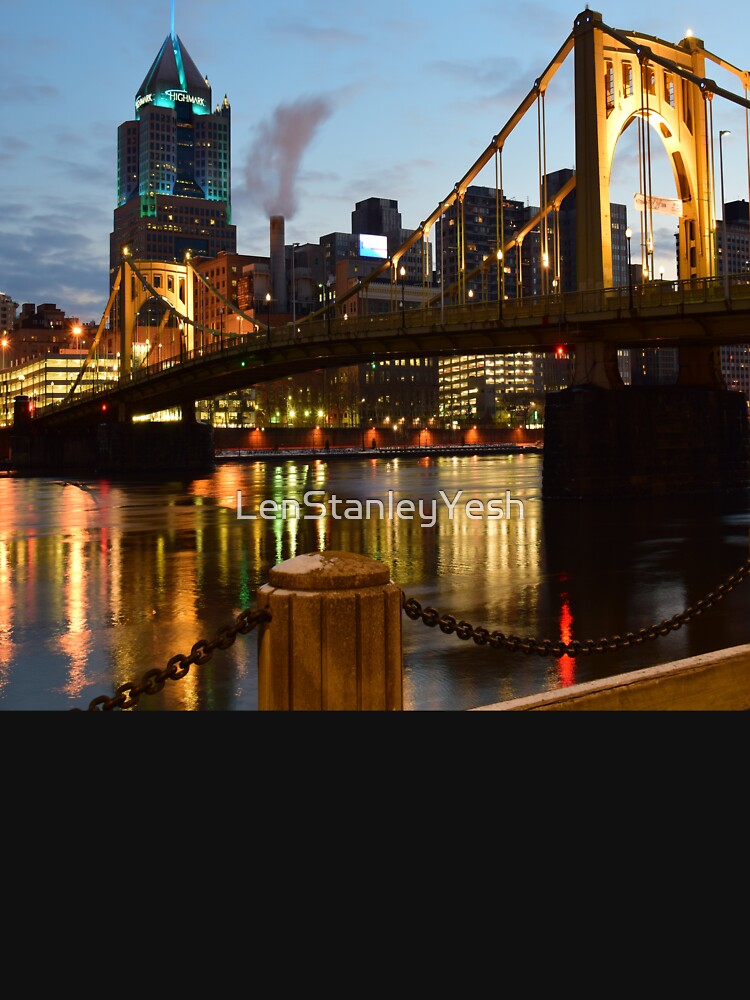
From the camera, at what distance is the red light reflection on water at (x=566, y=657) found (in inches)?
375

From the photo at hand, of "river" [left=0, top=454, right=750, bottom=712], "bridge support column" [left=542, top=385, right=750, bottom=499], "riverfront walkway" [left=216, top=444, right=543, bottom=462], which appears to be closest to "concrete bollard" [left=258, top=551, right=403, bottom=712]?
"river" [left=0, top=454, right=750, bottom=712]

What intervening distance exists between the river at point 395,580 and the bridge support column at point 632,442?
1135 millimetres

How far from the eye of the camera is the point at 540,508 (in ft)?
111

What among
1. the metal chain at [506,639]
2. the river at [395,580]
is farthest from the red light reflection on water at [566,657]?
the metal chain at [506,639]

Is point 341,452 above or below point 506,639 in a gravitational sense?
above

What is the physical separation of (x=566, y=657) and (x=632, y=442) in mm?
27522

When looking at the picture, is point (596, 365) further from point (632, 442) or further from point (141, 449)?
point (141, 449)

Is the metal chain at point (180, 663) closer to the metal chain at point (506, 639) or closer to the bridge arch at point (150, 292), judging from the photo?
the metal chain at point (506, 639)

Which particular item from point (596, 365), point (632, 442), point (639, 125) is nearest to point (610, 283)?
point (596, 365)

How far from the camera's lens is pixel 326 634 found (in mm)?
5332
